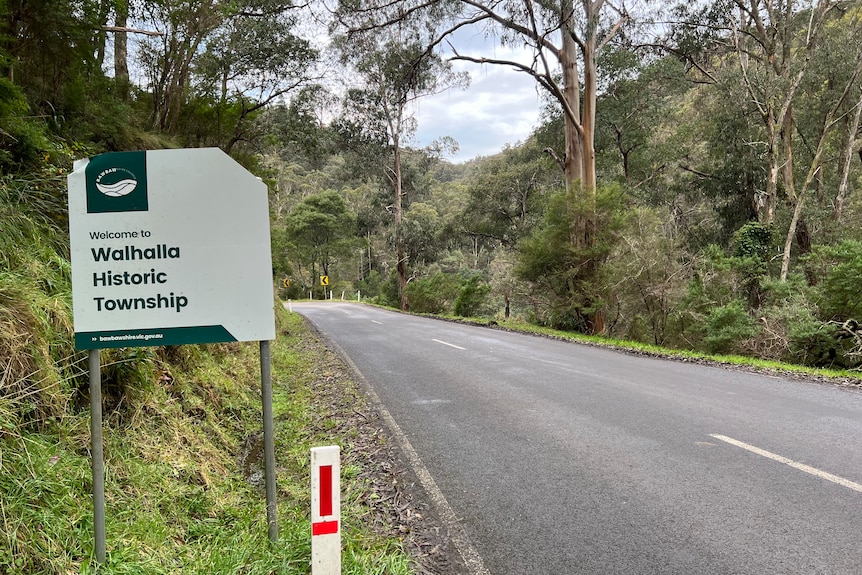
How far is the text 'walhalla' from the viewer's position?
2767 mm

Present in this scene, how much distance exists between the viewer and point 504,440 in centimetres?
538

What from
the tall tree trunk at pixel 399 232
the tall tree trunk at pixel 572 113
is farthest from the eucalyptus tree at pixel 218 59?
the tall tree trunk at pixel 399 232

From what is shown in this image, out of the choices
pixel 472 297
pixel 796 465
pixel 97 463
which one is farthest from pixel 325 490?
pixel 472 297

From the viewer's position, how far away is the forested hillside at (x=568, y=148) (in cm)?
571

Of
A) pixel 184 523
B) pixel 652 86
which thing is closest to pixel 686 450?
pixel 184 523

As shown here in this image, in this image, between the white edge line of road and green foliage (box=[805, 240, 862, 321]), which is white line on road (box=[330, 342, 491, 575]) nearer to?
the white edge line of road

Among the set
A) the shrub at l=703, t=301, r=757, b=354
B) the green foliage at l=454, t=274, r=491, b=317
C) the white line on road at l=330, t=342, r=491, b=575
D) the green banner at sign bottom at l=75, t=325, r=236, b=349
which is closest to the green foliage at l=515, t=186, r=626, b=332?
the shrub at l=703, t=301, r=757, b=354

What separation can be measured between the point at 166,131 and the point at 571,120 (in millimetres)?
12222

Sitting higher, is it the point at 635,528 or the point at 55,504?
the point at 55,504

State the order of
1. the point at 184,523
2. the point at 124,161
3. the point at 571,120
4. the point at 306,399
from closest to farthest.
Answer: the point at 124,161, the point at 184,523, the point at 306,399, the point at 571,120

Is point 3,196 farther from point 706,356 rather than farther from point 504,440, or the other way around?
point 706,356

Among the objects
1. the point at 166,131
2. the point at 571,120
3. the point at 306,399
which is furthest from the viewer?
the point at 571,120

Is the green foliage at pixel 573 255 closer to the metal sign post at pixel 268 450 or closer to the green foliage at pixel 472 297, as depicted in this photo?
the green foliage at pixel 472 297

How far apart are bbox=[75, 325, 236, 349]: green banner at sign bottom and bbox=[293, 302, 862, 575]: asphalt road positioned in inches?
84.6
